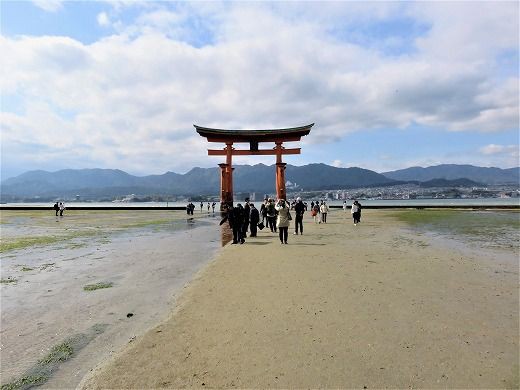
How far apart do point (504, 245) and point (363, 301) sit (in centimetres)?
1071

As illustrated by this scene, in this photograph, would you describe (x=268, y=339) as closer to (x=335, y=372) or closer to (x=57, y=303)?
(x=335, y=372)

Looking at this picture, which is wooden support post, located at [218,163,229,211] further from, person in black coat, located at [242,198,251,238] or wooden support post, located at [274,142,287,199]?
person in black coat, located at [242,198,251,238]

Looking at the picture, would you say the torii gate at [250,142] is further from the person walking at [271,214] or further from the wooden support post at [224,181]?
the person walking at [271,214]

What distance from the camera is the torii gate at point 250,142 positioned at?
40156mm

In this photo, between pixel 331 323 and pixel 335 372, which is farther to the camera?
pixel 331 323

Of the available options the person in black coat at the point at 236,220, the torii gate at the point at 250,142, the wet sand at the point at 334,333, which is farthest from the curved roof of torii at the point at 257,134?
the wet sand at the point at 334,333

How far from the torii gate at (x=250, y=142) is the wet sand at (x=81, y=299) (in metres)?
28.8

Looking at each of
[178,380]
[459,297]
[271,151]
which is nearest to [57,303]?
[178,380]

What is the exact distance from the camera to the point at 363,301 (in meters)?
5.93

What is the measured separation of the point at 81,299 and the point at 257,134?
35209mm

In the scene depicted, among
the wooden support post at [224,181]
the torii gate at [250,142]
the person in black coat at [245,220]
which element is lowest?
the person in black coat at [245,220]

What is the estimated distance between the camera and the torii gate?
132 ft

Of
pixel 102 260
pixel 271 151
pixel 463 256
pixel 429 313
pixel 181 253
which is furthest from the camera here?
pixel 271 151

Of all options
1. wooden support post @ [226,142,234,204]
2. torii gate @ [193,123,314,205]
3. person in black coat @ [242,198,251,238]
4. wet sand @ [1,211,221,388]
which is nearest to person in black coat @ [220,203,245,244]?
person in black coat @ [242,198,251,238]
